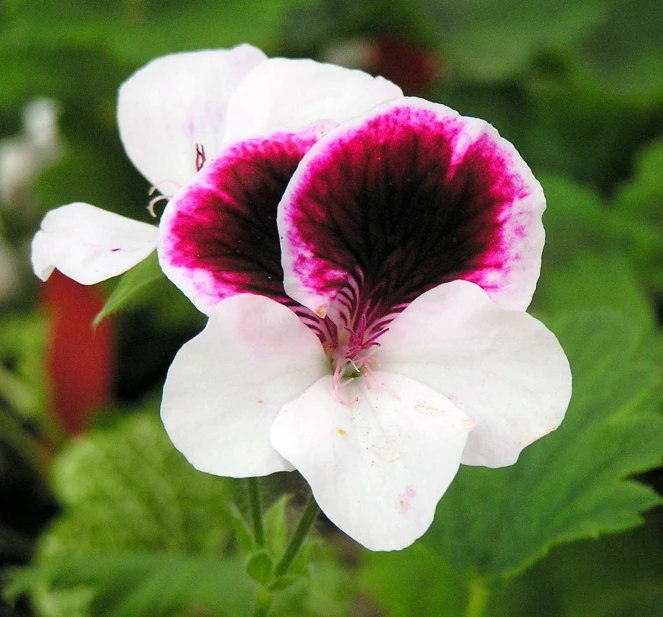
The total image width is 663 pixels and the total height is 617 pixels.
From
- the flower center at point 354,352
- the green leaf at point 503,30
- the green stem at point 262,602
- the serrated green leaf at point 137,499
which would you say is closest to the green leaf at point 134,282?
the flower center at point 354,352

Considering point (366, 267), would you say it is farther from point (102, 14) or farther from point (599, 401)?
point (102, 14)

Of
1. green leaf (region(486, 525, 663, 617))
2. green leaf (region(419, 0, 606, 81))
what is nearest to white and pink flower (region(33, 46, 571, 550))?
green leaf (region(486, 525, 663, 617))

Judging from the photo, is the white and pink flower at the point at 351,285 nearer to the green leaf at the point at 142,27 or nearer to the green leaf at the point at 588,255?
the green leaf at the point at 588,255

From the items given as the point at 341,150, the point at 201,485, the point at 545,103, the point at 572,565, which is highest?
the point at 341,150

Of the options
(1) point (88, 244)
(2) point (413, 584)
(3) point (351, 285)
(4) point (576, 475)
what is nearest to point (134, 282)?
(1) point (88, 244)

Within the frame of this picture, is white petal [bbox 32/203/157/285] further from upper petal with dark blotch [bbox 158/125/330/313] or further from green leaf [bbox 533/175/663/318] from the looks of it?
green leaf [bbox 533/175/663/318]

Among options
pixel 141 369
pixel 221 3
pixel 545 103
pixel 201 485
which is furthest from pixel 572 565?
pixel 221 3

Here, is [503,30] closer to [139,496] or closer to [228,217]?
[139,496]
